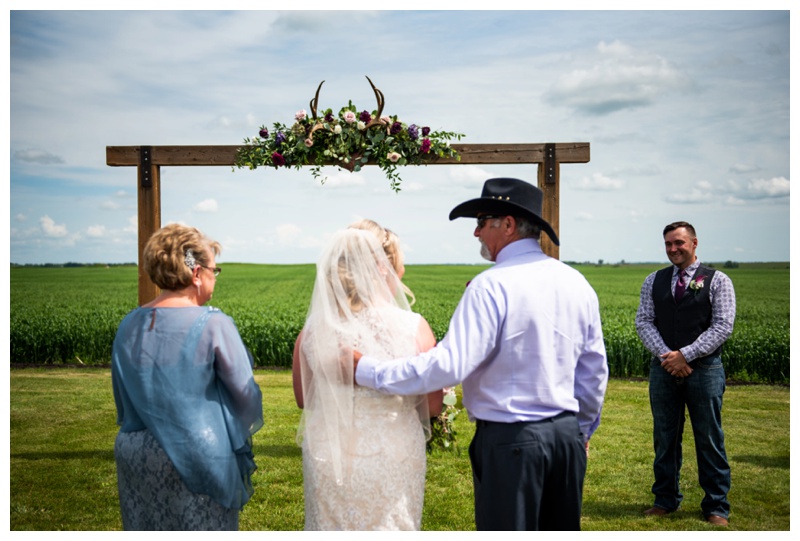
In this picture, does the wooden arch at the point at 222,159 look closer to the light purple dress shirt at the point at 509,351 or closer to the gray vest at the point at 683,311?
the gray vest at the point at 683,311

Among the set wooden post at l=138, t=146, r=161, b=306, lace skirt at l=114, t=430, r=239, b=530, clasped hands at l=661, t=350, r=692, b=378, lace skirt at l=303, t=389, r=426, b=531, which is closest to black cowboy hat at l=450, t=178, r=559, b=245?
lace skirt at l=303, t=389, r=426, b=531

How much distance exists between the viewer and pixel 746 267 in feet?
216

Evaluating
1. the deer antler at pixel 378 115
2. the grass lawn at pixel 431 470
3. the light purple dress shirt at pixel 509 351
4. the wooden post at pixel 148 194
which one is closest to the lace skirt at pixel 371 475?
the light purple dress shirt at pixel 509 351

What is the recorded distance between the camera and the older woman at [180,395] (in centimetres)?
330

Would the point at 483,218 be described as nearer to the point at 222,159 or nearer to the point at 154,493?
the point at 154,493

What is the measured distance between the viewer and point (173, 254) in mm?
3295

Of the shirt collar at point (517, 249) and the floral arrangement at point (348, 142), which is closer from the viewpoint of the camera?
the shirt collar at point (517, 249)

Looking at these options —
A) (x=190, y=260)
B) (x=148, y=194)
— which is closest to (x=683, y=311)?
(x=190, y=260)

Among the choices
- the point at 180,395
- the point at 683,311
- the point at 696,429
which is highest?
the point at 683,311

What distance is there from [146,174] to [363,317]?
3944 millimetres

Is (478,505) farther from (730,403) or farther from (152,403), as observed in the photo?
(730,403)

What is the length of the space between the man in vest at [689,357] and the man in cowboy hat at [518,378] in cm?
244

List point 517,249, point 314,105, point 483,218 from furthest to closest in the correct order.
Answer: point 314,105
point 483,218
point 517,249

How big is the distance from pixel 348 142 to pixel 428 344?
317 cm
